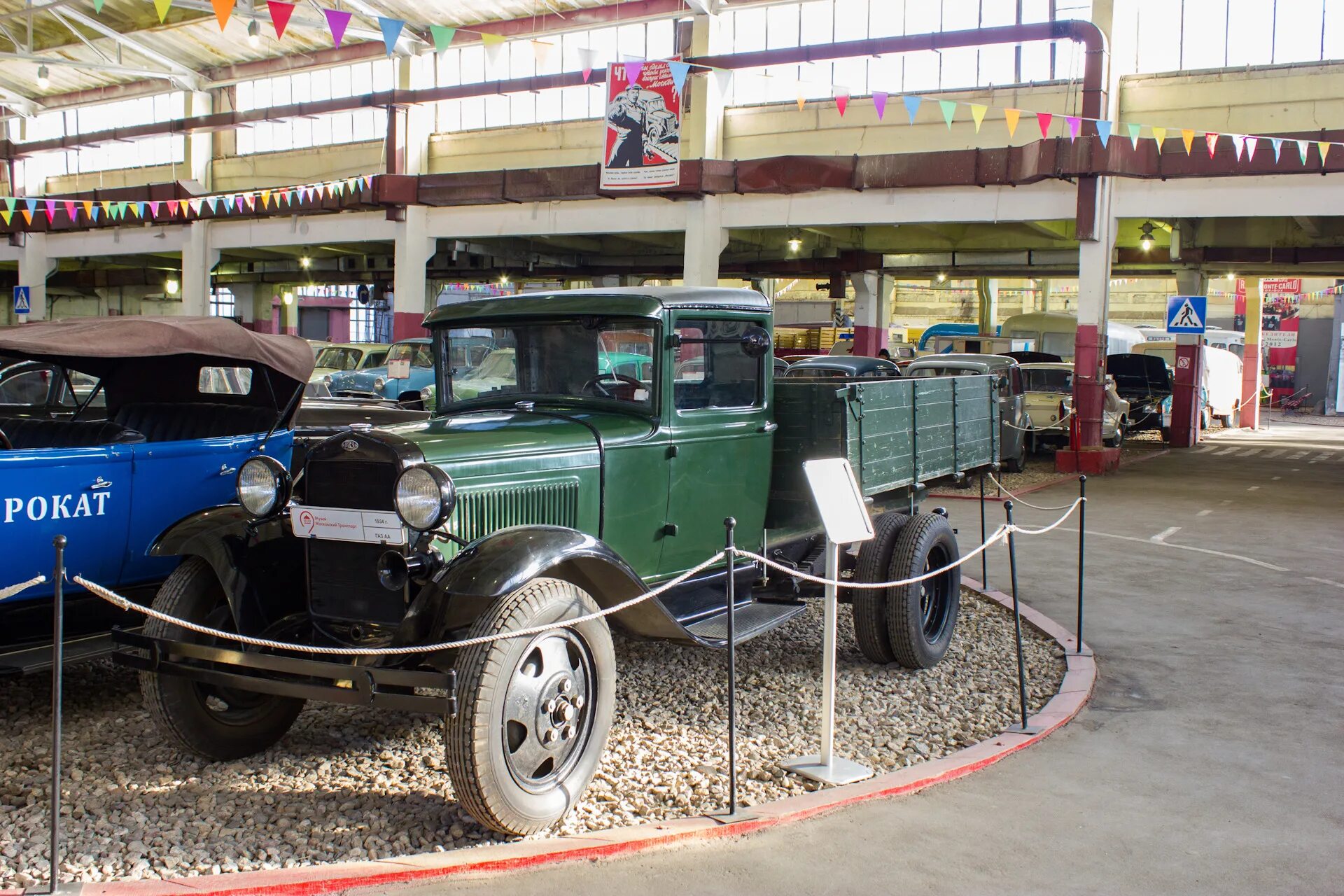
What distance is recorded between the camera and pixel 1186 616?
7598 mm

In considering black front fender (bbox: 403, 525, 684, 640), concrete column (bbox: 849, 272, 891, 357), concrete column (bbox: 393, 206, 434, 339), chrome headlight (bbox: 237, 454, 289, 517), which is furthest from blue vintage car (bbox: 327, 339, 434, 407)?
black front fender (bbox: 403, 525, 684, 640)

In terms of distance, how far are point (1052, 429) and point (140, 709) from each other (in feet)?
50.3

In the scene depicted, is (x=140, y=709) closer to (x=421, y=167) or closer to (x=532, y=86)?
(x=532, y=86)

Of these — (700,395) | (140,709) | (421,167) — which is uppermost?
(421,167)

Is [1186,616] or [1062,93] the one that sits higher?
[1062,93]

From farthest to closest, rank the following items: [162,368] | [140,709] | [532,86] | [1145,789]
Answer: [532,86]
[162,368]
[140,709]
[1145,789]

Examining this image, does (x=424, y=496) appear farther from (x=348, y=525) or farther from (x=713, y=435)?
(x=713, y=435)

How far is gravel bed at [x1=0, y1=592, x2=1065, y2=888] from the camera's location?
379cm

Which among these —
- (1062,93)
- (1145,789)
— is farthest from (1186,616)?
(1062,93)

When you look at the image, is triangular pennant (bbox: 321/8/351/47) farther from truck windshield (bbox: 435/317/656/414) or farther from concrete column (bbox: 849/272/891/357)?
concrete column (bbox: 849/272/891/357)

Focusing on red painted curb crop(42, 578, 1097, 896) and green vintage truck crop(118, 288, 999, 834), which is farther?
green vintage truck crop(118, 288, 999, 834)

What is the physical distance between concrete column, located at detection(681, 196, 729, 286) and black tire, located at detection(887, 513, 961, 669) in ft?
40.5

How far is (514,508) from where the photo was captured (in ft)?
14.8

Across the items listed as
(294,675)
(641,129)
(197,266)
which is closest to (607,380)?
(294,675)
